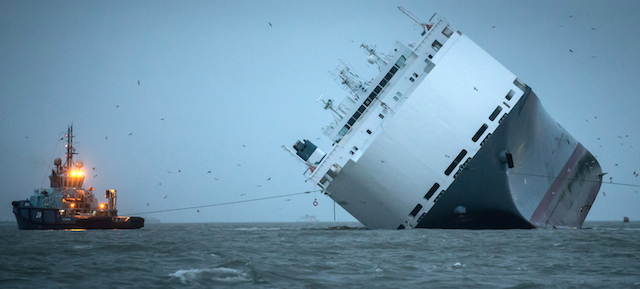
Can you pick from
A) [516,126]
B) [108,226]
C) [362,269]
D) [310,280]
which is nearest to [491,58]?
[516,126]

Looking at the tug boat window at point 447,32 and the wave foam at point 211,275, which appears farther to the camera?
the tug boat window at point 447,32

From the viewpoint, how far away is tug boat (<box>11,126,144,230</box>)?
4900cm

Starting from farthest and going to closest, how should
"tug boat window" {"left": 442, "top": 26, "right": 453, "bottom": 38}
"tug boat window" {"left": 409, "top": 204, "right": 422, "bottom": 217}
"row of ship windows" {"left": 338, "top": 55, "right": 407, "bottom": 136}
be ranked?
"row of ship windows" {"left": 338, "top": 55, "right": 407, "bottom": 136}, "tug boat window" {"left": 442, "top": 26, "right": 453, "bottom": 38}, "tug boat window" {"left": 409, "top": 204, "right": 422, "bottom": 217}

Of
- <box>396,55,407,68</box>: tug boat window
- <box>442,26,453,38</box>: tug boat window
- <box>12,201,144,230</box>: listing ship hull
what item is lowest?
<box>12,201,144,230</box>: listing ship hull

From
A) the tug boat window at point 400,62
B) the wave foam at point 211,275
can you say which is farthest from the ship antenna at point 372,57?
the wave foam at point 211,275

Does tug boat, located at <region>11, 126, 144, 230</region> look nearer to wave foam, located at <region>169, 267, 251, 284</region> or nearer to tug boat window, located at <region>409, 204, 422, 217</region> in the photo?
tug boat window, located at <region>409, 204, 422, 217</region>

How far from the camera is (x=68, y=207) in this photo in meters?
50.9

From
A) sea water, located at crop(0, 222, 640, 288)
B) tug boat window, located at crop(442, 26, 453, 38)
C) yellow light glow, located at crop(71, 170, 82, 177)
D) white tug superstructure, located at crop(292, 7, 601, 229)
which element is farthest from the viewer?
yellow light glow, located at crop(71, 170, 82, 177)

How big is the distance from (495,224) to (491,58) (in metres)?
7.71

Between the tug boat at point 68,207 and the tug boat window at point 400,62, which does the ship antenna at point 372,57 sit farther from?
the tug boat at point 68,207

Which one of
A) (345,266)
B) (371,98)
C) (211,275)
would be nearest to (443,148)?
(371,98)

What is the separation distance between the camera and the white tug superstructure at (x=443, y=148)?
27.0 meters

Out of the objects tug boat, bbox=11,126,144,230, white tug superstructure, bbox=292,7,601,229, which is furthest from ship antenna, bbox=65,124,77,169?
white tug superstructure, bbox=292,7,601,229

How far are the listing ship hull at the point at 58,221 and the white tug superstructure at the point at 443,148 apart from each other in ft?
82.6
